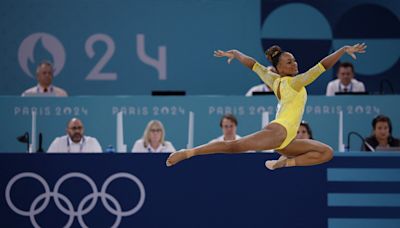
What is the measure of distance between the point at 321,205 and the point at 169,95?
3833mm

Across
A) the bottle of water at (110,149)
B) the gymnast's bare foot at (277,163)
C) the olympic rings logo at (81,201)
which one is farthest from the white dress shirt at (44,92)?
the gymnast's bare foot at (277,163)

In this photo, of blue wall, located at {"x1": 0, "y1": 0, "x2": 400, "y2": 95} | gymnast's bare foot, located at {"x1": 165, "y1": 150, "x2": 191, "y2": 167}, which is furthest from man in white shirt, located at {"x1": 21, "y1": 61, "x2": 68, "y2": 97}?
gymnast's bare foot, located at {"x1": 165, "y1": 150, "x2": 191, "y2": 167}

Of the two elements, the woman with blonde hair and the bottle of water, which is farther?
the woman with blonde hair

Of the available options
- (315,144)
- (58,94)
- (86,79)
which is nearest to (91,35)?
(86,79)

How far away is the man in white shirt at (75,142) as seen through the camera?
510 inches

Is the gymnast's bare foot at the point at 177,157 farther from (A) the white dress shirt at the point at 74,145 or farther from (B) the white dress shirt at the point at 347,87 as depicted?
(B) the white dress shirt at the point at 347,87

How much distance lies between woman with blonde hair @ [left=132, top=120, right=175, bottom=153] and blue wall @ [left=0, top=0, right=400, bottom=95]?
130 inches

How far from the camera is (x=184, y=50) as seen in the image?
53.8 ft

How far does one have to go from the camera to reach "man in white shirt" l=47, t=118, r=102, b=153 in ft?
42.5

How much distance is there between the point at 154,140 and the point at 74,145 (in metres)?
1.05

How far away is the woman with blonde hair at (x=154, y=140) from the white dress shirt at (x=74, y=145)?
1.81 ft

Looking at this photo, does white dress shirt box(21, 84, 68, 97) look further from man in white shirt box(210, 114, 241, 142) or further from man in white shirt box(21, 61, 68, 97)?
man in white shirt box(210, 114, 241, 142)

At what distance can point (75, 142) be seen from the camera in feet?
42.7

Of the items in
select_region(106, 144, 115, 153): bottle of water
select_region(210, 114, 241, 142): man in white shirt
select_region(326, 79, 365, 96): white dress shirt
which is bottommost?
select_region(106, 144, 115, 153): bottle of water
